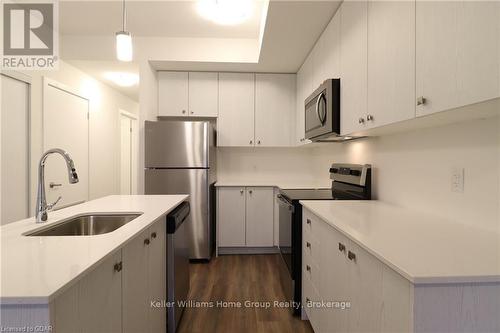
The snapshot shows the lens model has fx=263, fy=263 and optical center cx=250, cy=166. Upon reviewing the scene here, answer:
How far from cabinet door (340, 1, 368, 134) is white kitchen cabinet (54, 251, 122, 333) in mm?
1469

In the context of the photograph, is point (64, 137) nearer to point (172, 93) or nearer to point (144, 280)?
point (172, 93)

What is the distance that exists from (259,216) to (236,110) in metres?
1.40

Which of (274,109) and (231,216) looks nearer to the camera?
(231,216)

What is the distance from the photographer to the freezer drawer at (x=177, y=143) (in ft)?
9.87

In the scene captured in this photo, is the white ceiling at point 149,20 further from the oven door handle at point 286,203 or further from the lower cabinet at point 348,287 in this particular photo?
the lower cabinet at point 348,287

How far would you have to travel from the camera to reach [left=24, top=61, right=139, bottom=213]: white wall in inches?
106

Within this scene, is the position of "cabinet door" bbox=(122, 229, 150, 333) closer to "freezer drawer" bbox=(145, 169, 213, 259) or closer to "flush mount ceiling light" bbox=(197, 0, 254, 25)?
"freezer drawer" bbox=(145, 169, 213, 259)

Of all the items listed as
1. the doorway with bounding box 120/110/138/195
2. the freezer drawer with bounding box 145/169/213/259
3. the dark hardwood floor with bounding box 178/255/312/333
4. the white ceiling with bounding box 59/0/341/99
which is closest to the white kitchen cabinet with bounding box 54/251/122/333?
the dark hardwood floor with bounding box 178/255/312/333

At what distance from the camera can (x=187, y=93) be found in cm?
337

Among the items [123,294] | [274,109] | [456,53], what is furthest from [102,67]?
[456,53]

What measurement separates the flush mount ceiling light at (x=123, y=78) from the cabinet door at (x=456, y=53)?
366cm

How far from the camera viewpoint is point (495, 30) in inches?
29.9

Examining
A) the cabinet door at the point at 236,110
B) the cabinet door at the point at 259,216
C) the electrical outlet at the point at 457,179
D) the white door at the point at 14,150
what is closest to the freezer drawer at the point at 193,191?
the cabinet door at the point at 259,216

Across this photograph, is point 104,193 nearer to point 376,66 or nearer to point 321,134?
point 321,134
